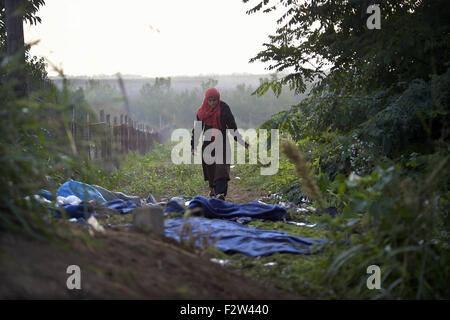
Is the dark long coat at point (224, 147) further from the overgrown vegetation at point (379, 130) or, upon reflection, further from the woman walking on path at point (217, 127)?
the overgrown vegetation at point (379, 130)

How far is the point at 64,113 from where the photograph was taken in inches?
93.4

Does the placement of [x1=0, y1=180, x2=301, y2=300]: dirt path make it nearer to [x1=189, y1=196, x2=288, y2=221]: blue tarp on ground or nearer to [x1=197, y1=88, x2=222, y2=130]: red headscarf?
[x1=189, y1=196, x2=288, y2=221]: blue tarp on ground

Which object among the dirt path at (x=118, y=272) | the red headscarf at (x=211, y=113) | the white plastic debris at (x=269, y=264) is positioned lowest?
the white plastic debris at (x=269, y=264)

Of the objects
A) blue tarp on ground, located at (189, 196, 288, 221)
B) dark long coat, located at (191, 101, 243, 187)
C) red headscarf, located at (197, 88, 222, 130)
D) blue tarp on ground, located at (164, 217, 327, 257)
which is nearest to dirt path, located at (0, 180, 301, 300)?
blue tarp on ground, located at (164, 217, 327, 257)

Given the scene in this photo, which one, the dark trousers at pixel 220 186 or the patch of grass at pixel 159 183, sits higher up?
the dark trousers at pixel 220 186

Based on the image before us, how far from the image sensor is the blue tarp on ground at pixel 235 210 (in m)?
5.12

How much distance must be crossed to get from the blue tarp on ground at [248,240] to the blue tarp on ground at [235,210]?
1.86 feet

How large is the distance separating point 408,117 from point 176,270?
3.22 metres

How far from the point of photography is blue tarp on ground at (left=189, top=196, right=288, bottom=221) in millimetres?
5121

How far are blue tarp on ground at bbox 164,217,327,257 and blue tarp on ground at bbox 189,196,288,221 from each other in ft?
1.86

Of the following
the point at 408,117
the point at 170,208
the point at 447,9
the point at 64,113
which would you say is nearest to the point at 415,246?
the point at 64,113

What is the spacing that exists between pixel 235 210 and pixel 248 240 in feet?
4.66

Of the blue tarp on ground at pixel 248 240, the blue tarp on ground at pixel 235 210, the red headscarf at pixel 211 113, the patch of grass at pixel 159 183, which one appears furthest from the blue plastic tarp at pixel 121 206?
the red headscarf at pixel 211 113
